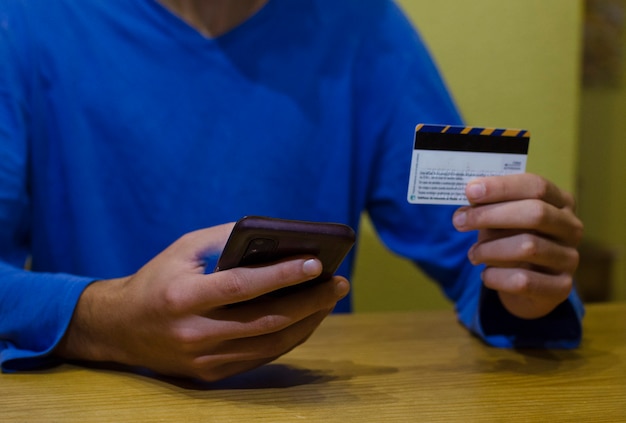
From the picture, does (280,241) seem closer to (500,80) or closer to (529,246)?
(529,246)

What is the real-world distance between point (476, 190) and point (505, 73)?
773 millimetres

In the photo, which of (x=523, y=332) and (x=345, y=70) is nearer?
(x=523, y=332)


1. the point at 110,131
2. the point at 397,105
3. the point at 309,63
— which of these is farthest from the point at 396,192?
the point at 110,131

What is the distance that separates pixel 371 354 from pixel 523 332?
8.0 inches

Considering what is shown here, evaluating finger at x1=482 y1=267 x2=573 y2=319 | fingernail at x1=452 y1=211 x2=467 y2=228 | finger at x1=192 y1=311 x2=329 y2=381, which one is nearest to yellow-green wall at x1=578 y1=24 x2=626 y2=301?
finger at x1=482 y1=267 x2=573 y2=319

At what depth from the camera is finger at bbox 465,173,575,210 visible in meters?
0.80

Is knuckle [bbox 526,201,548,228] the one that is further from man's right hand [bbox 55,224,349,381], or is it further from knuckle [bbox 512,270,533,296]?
man's right hand [bbox 55,224,349,381]

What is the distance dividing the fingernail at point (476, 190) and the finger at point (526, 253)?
0.24 feet

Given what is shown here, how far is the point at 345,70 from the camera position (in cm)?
118

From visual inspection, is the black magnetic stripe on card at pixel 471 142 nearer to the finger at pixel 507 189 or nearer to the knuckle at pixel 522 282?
the finger at pixel 507 189

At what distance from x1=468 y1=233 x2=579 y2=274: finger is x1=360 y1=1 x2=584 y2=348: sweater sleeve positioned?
0.25m

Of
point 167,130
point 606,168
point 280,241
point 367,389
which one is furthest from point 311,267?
point 606,168

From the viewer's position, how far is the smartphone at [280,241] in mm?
628

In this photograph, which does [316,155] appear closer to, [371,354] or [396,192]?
[396,192]
